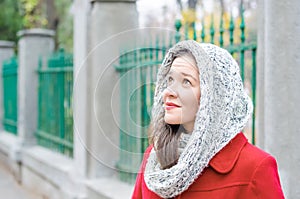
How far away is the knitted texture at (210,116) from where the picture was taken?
184 centimetres

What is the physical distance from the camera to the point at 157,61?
15.8 ft

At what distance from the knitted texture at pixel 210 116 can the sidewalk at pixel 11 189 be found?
6.32 metres

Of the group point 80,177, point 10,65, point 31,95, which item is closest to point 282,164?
point 80,177

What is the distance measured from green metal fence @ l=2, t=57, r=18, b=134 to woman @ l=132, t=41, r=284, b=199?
8186mm

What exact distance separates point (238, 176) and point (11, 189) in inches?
289

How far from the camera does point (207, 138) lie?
72.6 inches

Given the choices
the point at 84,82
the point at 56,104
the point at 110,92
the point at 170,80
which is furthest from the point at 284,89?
the point at 56,104

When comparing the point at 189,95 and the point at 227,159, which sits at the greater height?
the point at 189,95

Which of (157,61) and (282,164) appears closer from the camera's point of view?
(282,164)

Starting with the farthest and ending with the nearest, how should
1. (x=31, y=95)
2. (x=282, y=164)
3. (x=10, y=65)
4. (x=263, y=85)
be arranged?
(x=10, y=65), (x=31, y=95), (x=263, y=85), (x=282, y=164)

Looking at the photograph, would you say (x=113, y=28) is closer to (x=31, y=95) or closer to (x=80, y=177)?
(x=80, y=177)

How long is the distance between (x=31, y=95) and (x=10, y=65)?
1.87 meters

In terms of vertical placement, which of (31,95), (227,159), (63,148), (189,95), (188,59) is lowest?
(63,148)

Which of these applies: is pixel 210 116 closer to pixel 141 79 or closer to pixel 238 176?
pixel 238 176
